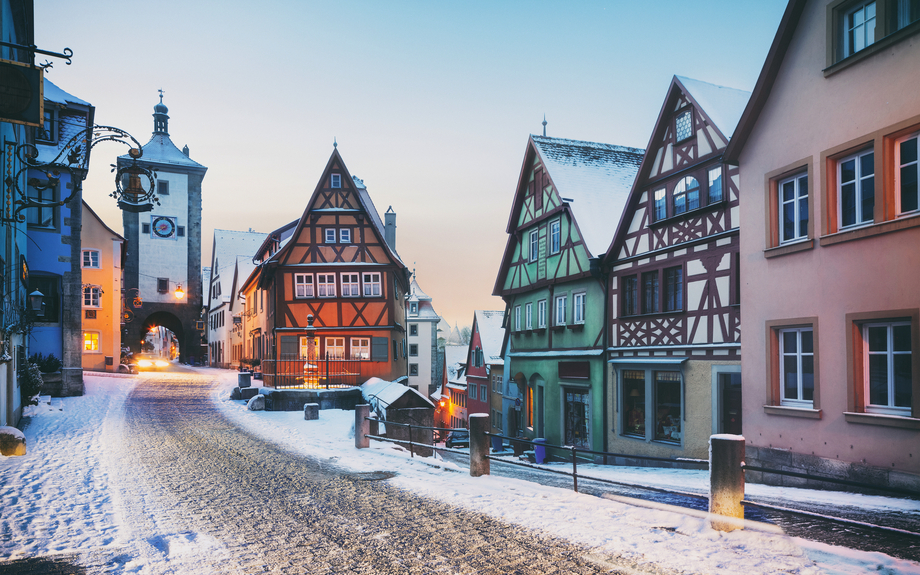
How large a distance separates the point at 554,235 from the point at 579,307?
116 inches

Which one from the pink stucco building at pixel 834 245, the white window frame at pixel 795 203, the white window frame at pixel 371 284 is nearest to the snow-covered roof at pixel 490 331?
the white window frame at pixel 371 284

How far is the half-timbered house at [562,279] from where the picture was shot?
20391 millimetres

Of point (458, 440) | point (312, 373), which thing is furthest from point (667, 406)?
point (458, 440)

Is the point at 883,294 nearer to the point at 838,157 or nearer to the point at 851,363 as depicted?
the point at 851,363

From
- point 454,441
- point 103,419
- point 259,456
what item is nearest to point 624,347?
point 259,456

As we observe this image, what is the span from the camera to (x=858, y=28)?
34.4 ft

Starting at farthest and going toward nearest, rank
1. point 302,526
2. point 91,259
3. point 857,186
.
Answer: point 91,259 → point 857,186 → point 302,526

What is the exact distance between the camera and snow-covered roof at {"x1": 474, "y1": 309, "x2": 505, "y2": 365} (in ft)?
133

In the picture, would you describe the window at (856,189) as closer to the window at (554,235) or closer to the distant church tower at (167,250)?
the window at (554,235)

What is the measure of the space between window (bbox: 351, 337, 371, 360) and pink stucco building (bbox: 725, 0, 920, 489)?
19897 mm

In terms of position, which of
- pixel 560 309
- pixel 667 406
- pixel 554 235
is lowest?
pixel 667 406

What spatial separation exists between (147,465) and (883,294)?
42.8ft

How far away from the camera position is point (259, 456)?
13.7m

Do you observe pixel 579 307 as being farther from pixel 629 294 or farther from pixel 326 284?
pixel 326 284
